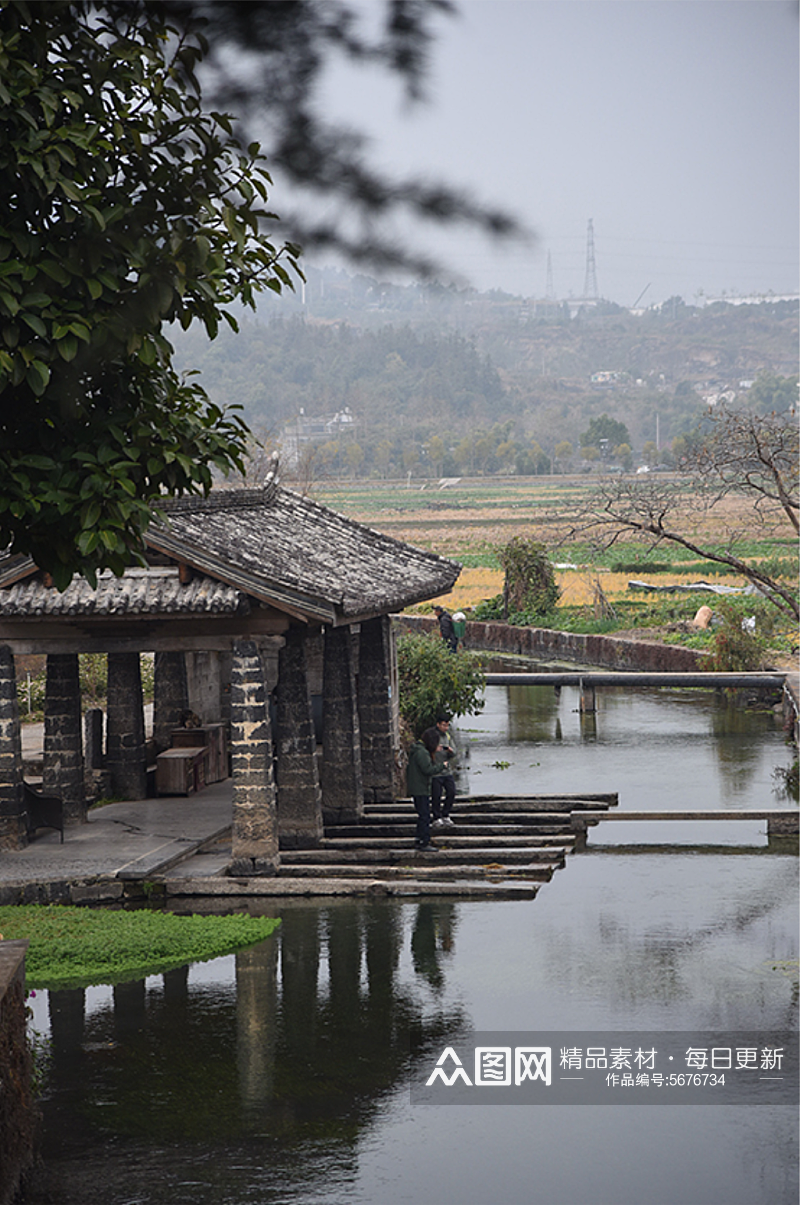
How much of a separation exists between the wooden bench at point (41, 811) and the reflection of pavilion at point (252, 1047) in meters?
3.87

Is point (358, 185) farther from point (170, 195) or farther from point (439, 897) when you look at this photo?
point (439, 897)

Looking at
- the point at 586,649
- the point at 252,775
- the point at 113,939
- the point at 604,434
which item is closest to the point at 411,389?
the point at 604,434

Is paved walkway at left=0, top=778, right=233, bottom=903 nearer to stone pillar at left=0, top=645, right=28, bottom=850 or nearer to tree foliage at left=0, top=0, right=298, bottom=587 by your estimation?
stone pillar at left=0, top=645, right=28, bottom=850

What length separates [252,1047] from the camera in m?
10.1

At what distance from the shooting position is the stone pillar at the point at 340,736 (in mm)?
16641

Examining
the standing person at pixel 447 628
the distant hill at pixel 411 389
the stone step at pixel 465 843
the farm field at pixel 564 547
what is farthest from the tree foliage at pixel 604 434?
the stone step at pixel 465 843

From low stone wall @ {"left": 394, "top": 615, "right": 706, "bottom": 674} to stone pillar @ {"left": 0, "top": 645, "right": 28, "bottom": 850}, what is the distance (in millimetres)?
13202


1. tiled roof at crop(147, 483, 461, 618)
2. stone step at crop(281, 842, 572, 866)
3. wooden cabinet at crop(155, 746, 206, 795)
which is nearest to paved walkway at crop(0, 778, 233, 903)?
wooden cabinet at crop(155, 746, 206, 795)

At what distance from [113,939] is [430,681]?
10511 mm

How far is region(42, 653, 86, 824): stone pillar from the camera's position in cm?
1620

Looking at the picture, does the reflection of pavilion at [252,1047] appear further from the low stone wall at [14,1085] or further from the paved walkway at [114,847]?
the paved walkway at [114,847]

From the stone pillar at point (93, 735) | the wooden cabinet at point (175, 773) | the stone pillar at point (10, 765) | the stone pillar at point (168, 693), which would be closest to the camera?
the stone pillar at point (10, 765)

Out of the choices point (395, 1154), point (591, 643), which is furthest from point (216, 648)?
point (591, 643)

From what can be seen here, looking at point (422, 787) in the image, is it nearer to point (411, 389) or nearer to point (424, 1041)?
point (424, 1041)
